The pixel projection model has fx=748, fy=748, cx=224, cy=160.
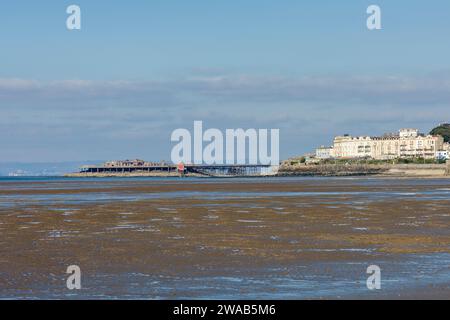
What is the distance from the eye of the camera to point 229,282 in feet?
43.2

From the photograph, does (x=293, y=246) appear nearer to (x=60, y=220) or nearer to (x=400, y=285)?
(x=400, y=285)

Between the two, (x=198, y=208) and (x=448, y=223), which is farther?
(x=198, y=208)

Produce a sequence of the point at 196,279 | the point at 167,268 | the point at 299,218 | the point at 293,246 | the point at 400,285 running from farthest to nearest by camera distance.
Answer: the point at 299,218, the point at 293,246, the point at 167,268, the point at 196,279, the point at 400,285

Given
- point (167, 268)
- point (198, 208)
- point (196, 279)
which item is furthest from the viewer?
point (198, 208)

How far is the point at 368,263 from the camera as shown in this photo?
49.9 ft

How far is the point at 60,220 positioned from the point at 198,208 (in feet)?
28.4

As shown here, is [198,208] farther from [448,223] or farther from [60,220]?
[448,223]

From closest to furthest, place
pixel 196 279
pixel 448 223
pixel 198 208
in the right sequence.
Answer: pixel 196 279, pixel 448 223, pixel 198 208

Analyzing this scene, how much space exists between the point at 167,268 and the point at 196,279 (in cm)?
156

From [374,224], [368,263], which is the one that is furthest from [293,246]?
[374,224]
